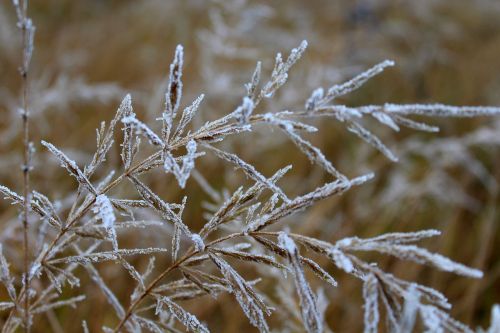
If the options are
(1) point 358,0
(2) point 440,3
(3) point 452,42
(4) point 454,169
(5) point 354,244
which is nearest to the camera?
(5) point 354,244

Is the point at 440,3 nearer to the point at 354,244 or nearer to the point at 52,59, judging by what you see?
the point at 52,59

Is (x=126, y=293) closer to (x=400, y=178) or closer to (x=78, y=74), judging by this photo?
(x=400, y=178)

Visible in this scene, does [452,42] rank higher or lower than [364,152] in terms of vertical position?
higher

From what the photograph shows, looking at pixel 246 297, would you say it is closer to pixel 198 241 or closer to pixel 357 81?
pixel 198 241

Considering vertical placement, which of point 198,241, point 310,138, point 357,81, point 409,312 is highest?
point 310,138

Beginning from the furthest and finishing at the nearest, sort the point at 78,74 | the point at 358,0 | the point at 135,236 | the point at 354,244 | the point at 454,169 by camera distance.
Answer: the point at 78,74, the point at 358,0, the point at 454,169, the point at 135,236, the point at 354,244

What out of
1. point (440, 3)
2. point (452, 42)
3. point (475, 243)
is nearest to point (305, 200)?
point (475, 243)

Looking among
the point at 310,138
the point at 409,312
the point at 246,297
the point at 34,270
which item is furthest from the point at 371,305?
the point at 310,138

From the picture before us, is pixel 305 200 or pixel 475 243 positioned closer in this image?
pixel 305 200

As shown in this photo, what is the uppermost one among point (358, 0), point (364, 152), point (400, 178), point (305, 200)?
point (358, 0)
